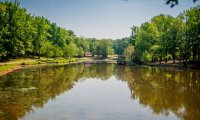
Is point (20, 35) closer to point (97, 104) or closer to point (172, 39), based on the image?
point (172, 39)

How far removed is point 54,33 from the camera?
122 metres

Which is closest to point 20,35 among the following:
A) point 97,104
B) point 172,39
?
point 172,39

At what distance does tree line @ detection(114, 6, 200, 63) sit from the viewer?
7062 cm

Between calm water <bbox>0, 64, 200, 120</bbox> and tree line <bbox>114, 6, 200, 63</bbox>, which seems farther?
tree line <bbox>114, 6, 200, 63</bbox>

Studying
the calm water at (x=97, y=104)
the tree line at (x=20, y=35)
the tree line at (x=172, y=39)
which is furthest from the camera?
the tree line at (x=20, y=35)

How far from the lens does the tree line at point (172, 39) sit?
232 feet

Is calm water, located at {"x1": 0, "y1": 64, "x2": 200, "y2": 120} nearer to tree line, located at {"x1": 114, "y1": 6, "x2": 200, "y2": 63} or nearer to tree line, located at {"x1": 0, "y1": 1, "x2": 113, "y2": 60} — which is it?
tree line, located at {"x1": 114, "y1": 6, "x2": 200, "y2": 63}

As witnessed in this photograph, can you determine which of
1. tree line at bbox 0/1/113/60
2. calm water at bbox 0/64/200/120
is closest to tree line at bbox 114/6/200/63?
tree line at bbox 0/1/113/60

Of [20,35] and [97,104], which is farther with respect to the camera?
[20,35]

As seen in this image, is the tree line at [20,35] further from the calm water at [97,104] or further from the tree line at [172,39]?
the calm water at [97,104]

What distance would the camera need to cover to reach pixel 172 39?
7838cm

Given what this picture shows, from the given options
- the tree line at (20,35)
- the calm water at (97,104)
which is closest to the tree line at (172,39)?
the tree line at (20,35)

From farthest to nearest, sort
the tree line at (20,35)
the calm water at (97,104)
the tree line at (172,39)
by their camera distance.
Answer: the tree line at (20,35) < the tree line at (172,39) < the calm water at (97,104)

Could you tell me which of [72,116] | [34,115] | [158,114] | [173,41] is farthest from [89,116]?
[173,41]
